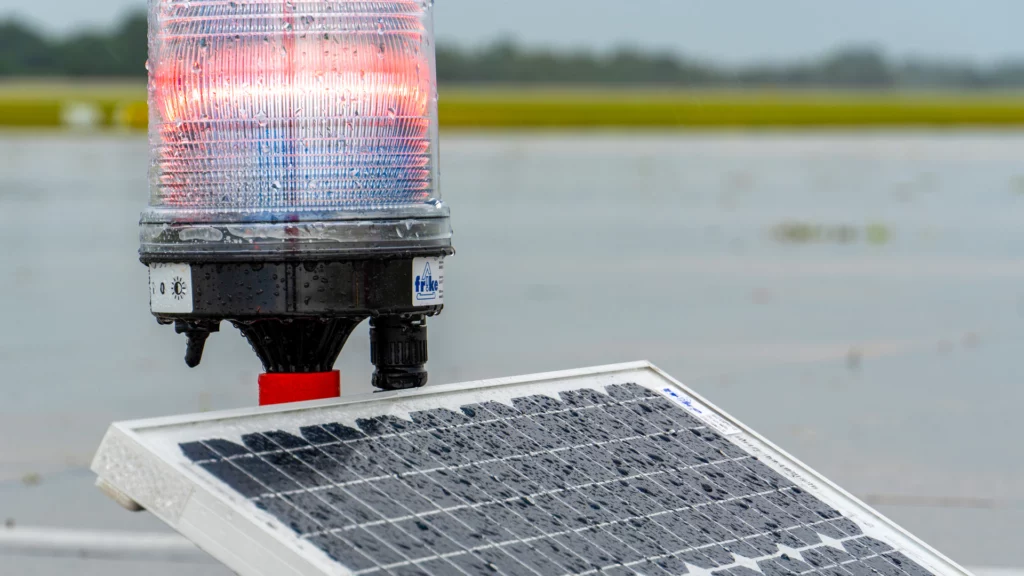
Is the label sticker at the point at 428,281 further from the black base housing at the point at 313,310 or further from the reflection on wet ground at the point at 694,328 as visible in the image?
the reflection on wet ground at the point at 694,328

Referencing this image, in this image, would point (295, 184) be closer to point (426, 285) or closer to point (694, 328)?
point (426, 285)

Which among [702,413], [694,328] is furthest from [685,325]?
[702,413]

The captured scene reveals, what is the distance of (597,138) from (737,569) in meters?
48.3

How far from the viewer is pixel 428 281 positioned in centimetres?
274

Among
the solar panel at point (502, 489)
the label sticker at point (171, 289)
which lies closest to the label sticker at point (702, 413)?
the solar panel at point (502, 489)

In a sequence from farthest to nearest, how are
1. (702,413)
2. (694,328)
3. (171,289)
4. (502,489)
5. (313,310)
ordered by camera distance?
1. (694,328)
2. (702,413)
3. (171,289)
4. (313,310)
5. (502,489)

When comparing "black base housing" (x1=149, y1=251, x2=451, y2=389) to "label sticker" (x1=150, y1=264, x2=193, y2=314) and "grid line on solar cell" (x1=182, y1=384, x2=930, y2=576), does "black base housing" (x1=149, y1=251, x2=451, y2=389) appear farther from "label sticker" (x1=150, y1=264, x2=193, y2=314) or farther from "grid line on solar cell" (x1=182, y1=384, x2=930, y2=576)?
"grid line on solar cell" (x1=182, y1=384, x2=930, y2=576)

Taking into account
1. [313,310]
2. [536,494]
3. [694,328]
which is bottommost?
[694,328]

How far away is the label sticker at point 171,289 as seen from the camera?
2641mm

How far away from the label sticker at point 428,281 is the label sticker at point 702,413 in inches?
20.6

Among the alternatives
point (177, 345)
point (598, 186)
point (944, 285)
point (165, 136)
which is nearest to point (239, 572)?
point (165, 136)

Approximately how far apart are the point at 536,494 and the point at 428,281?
498mm

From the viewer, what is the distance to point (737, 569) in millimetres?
2373

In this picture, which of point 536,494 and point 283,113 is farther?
point 283,113
